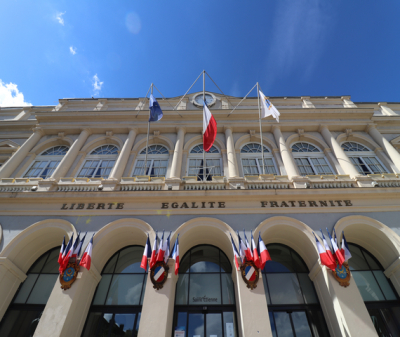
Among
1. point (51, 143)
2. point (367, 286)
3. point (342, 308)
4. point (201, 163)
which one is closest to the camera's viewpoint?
point (342, 308)

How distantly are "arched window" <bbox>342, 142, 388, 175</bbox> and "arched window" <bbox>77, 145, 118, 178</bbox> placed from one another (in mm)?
15300

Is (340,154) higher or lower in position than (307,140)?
lower

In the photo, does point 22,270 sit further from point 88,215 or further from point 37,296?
point 88,215

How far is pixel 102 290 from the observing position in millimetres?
10523

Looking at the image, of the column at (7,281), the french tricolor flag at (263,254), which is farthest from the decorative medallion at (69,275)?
the french tricolor flag at (263,254)

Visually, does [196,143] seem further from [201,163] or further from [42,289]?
[42,289]

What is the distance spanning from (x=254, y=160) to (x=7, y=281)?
1375cm

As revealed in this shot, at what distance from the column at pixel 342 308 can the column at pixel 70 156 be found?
46.0 ft

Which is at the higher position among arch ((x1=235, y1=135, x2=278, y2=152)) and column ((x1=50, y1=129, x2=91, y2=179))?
arch ((x1=235, y1=135, x2=278, y2=152))

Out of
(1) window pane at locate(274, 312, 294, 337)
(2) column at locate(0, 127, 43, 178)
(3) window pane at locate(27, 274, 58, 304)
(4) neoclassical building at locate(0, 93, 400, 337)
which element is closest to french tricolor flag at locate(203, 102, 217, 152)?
(4) neoclassical building at locate(0, 93, 400, 337)

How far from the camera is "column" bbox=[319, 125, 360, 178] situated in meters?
13.2

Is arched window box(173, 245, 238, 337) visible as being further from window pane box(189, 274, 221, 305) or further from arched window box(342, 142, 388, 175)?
arched window box(342, 142, 388, 175)

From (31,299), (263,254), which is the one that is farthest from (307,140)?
(31,299)

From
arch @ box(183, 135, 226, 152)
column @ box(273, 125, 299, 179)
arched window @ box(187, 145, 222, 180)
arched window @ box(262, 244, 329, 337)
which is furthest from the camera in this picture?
arch @ box(183, 135, 226, 152)
